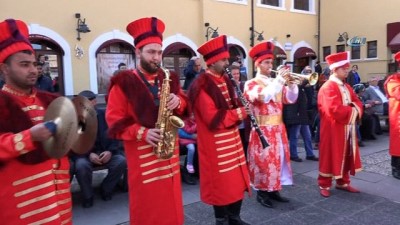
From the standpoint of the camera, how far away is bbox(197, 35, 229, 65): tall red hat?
12.0 ft

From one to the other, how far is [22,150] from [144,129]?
950 mm

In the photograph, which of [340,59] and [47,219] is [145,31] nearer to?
[47,219]

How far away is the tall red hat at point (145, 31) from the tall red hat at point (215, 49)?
811mm

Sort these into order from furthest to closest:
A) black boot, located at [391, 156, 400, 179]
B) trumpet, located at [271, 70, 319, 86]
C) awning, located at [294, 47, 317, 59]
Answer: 1. awning, located at [294, 47, 317, 59]
2. black boot, located at [391, 156, 400, 179]
3. trumpet, located at [271, 70, 319, 86]

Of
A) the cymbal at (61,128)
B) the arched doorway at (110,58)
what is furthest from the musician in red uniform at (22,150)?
the arched doorway at (110,58)

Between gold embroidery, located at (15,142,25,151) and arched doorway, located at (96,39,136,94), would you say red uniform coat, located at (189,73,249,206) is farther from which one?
arched doorway, located at (96,39,136,94)

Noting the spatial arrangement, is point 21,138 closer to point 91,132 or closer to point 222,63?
point 91,132

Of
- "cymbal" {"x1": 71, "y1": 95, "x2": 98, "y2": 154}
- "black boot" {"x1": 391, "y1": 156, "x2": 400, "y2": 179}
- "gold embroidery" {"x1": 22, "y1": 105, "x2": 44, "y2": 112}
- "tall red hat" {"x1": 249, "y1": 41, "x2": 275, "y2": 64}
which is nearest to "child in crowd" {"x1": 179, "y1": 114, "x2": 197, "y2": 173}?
"tall red hat" {"x1": 249, "y1": 41, "x2": 275, "y2": 64}

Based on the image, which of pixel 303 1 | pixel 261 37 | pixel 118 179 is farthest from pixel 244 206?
pixel 303 1

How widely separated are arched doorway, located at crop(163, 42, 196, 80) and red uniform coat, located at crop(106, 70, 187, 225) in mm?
10557

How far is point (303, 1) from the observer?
18953 millimetres

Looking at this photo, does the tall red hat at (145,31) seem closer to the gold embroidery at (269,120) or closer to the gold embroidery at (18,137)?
the gold embroidery at (18,137)

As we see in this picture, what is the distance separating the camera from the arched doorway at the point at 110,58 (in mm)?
12055

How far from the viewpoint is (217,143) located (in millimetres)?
3617
